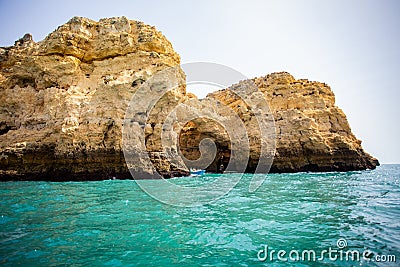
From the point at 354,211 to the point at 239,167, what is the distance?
738 inches

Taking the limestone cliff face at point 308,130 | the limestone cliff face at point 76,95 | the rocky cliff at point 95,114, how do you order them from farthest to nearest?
the limestone cliff face at point 308,130 → the rocky cliff at point 95,114 → the limestone cliff face at point 76,95

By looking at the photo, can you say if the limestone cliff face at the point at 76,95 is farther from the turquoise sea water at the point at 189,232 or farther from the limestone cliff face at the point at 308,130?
the limestone cliff face at the point at 308,130

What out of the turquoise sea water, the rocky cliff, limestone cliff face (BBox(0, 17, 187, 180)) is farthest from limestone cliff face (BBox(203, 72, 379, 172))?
the turquoise sea water

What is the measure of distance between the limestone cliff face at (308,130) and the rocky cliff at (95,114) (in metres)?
0.10

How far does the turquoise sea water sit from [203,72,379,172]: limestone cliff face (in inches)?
Result: 644

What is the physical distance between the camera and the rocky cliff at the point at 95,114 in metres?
14.2

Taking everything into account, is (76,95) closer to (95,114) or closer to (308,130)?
(95,114)

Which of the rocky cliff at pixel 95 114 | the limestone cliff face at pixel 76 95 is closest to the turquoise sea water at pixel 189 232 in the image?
the limestone cliff face at pixel 76 95

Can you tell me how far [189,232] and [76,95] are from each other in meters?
15.5

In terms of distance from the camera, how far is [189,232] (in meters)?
4.63

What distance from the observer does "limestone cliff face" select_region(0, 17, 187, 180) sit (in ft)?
46.3

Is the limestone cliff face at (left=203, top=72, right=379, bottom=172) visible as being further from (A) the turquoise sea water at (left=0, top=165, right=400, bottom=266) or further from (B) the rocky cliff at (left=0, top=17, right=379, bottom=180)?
(A) the turquoise sea water at (left=0, top=165, right=400, bottom=266)

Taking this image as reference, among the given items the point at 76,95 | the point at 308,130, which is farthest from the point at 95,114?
the point at 308,130

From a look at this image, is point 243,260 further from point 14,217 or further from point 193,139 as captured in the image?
point 193,139
